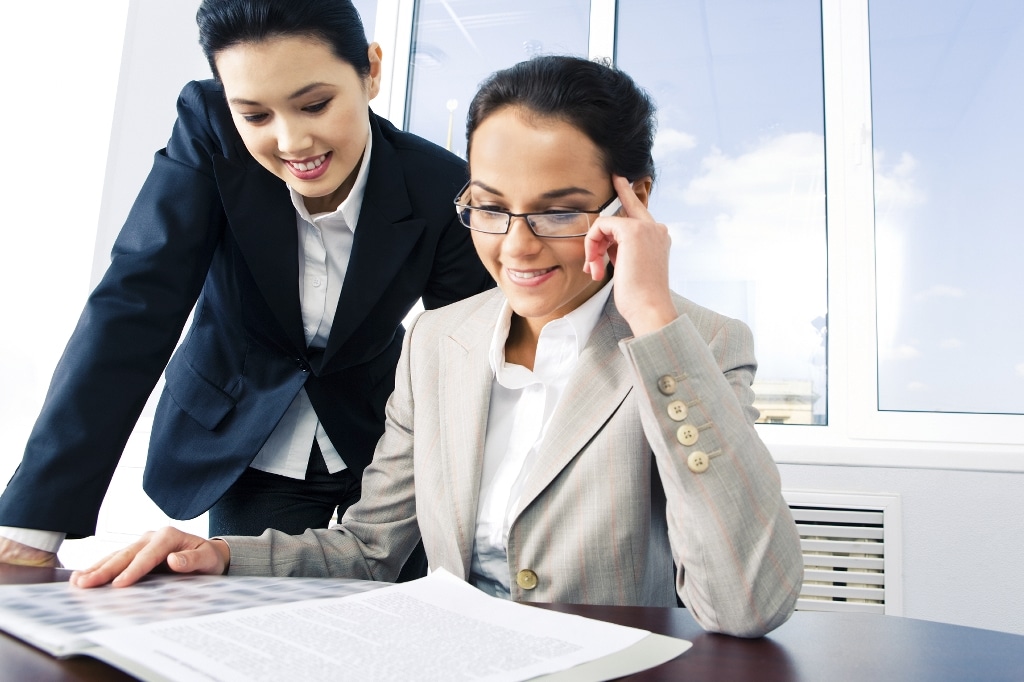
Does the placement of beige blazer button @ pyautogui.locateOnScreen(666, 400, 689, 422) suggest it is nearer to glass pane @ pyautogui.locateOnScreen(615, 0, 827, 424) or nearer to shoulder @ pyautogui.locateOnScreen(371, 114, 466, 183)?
shoulder @ pyautogui.locateOnScreen(371, 114, 466, 183)

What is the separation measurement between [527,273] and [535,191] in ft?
0.38

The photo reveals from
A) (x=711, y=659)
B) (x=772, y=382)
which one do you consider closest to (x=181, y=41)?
(x=772, y=382)

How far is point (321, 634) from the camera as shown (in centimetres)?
60

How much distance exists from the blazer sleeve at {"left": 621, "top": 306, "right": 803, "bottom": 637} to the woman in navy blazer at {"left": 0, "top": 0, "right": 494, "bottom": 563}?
0.69 metres

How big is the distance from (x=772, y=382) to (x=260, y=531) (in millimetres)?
1916

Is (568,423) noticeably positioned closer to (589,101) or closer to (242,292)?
(589,101)

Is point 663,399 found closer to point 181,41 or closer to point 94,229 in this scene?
point 94,229

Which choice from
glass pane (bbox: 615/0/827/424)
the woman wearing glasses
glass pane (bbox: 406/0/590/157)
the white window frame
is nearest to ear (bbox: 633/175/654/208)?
the woman wearing glasses

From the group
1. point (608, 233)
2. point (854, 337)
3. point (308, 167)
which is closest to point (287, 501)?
point (308, 167)

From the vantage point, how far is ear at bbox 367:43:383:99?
55.0 inches

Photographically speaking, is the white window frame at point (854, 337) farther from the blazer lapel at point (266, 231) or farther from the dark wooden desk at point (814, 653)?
the dark wooden desk at point (814, 653)

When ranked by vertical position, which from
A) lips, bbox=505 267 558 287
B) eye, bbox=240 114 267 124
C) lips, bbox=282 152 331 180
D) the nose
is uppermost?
eye, bbox=240 114 267 124

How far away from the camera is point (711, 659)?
64cm

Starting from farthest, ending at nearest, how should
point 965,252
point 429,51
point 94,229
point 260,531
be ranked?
point 429,51
point 94,229
point 965,252
point 260,531
